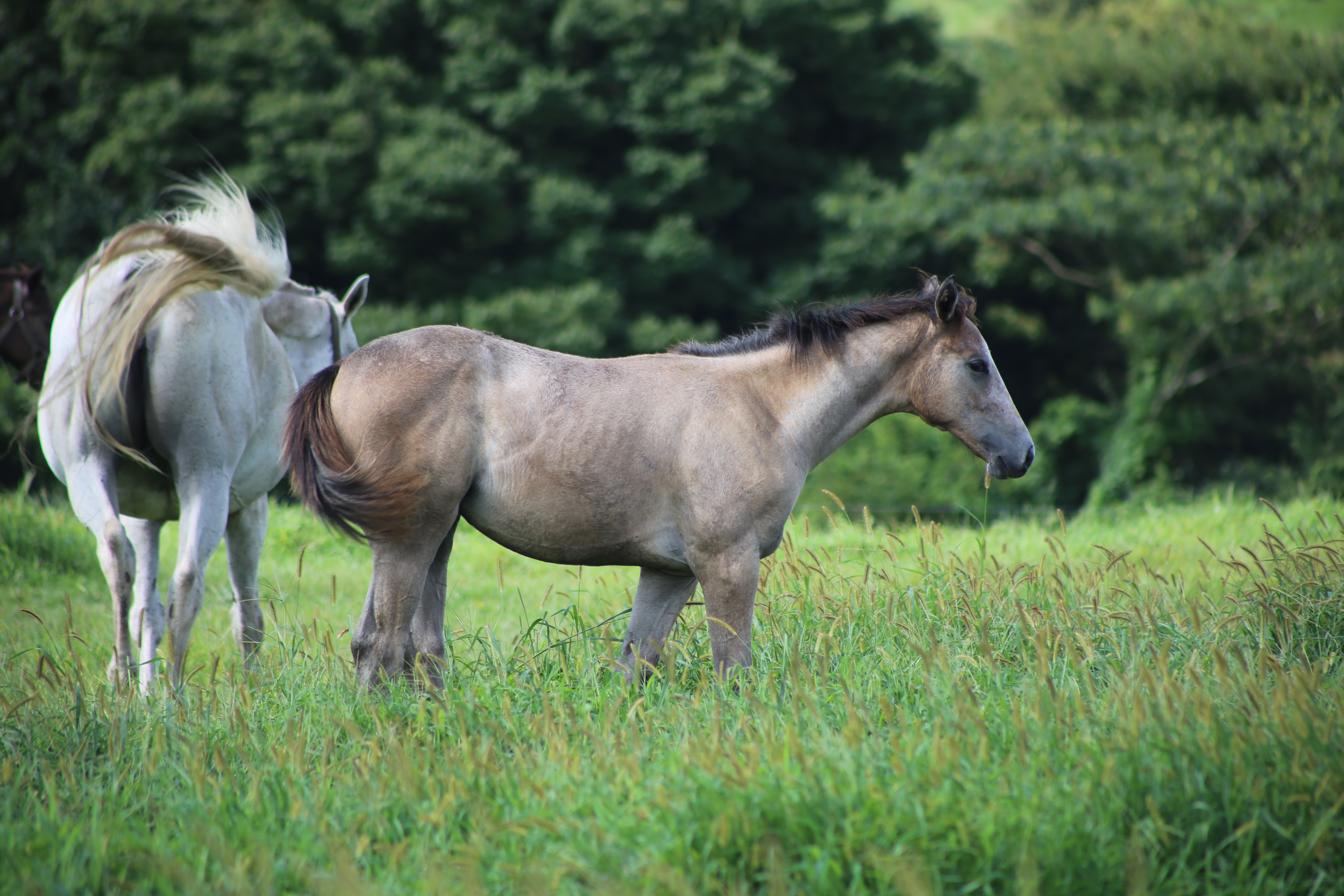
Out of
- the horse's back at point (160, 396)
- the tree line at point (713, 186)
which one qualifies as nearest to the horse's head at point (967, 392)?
the horse's back at point (160, 396)

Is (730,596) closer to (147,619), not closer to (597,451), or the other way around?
(597,451)

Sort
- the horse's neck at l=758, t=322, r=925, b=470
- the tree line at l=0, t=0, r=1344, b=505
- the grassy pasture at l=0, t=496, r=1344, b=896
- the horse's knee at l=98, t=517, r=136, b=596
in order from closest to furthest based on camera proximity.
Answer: the grassy pasture at l=0, t=496, r=1344, b=896 < the horse's neck at l=758, t=322, r=925, b=470 < the horse's knee at l=98, t=517, r=136, b=596 < the tree line at l=0, t=0, r=1344, b=505

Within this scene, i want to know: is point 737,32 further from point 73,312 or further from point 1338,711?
point 1338,711

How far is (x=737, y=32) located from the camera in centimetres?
1975

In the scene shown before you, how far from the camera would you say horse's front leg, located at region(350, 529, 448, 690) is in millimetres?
3982

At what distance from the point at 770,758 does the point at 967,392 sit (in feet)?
6.89

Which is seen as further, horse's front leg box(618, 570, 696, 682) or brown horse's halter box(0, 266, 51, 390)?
brown horse's halter box(0, 266, 51, 390)

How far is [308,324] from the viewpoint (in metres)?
6.12

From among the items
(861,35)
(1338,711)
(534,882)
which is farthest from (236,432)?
(861,35)

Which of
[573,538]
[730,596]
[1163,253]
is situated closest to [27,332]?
[573,538]

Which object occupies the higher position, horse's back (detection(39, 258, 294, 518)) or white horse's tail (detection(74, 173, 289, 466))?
white horse's tail (detection(74, 173, 289, 466))

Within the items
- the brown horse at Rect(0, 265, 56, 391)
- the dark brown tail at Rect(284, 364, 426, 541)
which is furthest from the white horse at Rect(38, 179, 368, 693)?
the brown horse at Rect(0, 265, 56, 391)

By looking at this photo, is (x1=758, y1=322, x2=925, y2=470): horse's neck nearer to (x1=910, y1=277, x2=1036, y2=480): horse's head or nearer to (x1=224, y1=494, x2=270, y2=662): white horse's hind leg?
(x1=910, y1=277, x2=1036, y2=480): horse's head

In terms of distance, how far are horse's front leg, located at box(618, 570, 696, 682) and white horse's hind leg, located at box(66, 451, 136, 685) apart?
7.24 ft
